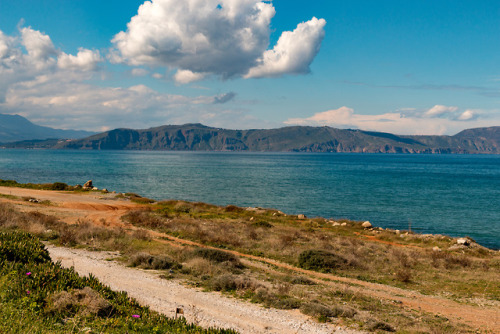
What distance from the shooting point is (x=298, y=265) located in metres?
20.5

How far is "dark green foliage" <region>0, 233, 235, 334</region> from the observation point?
705 centimetres

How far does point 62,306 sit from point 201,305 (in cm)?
533

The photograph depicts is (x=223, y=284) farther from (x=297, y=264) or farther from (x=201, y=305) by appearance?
(x=297, y=264)

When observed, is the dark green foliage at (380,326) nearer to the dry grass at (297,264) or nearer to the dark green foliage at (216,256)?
the dry grass at (297,264)

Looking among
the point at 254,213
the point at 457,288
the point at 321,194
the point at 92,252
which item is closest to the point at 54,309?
the point at 92,252

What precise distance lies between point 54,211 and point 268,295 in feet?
94.9

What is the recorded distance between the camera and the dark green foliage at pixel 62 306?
23.1ft

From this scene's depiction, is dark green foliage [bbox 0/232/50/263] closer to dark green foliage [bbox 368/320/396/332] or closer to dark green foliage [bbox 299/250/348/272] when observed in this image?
dark green foliage [bbox 368/320/396/332]

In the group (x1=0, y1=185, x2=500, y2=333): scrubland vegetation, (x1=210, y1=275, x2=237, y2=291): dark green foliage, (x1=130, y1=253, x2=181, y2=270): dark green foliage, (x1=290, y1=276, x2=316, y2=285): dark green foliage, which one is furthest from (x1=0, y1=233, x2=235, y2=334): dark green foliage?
(x1=290, y1=276, x2=316, y2=285): dark green foliage

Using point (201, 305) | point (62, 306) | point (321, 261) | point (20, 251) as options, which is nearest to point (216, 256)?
point (201, 305)

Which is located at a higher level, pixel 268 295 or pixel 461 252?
pixel 268 295

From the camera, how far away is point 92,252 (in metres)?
19.1

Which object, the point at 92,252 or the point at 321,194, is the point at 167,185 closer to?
the point at 321,194

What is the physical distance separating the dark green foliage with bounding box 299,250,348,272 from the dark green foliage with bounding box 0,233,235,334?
12.8 m
